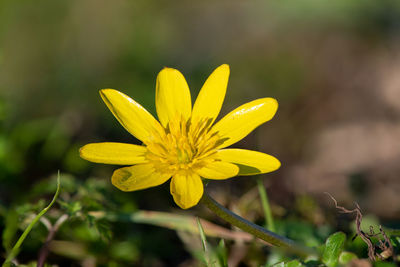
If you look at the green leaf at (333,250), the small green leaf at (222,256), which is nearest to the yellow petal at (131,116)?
the small green leaf at (222,256)

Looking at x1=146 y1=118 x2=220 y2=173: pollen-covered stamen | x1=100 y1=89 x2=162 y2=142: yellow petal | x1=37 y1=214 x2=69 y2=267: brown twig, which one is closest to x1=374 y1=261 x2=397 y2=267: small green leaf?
x1=146 y1=118 x2=220 y2=173: pollen-covered stamen

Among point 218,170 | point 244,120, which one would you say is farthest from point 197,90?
point 218,170

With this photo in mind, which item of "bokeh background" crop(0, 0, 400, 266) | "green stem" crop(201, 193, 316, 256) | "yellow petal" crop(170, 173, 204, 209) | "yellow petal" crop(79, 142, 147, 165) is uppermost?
"yellow petal" crop(79, 142, 147, 165)

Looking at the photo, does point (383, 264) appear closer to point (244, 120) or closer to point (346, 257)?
point (346, 257)

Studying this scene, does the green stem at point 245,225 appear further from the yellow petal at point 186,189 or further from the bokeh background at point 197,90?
the bokeh background at point 197,90

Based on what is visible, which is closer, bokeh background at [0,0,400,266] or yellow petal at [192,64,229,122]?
yellow petal at [192,64,229,122]

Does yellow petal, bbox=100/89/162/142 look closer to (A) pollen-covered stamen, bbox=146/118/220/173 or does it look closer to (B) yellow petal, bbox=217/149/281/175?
(A) pollen-covered stamen, bbox=146/118/220/173

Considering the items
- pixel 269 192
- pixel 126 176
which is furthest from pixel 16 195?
pixel 269 192
